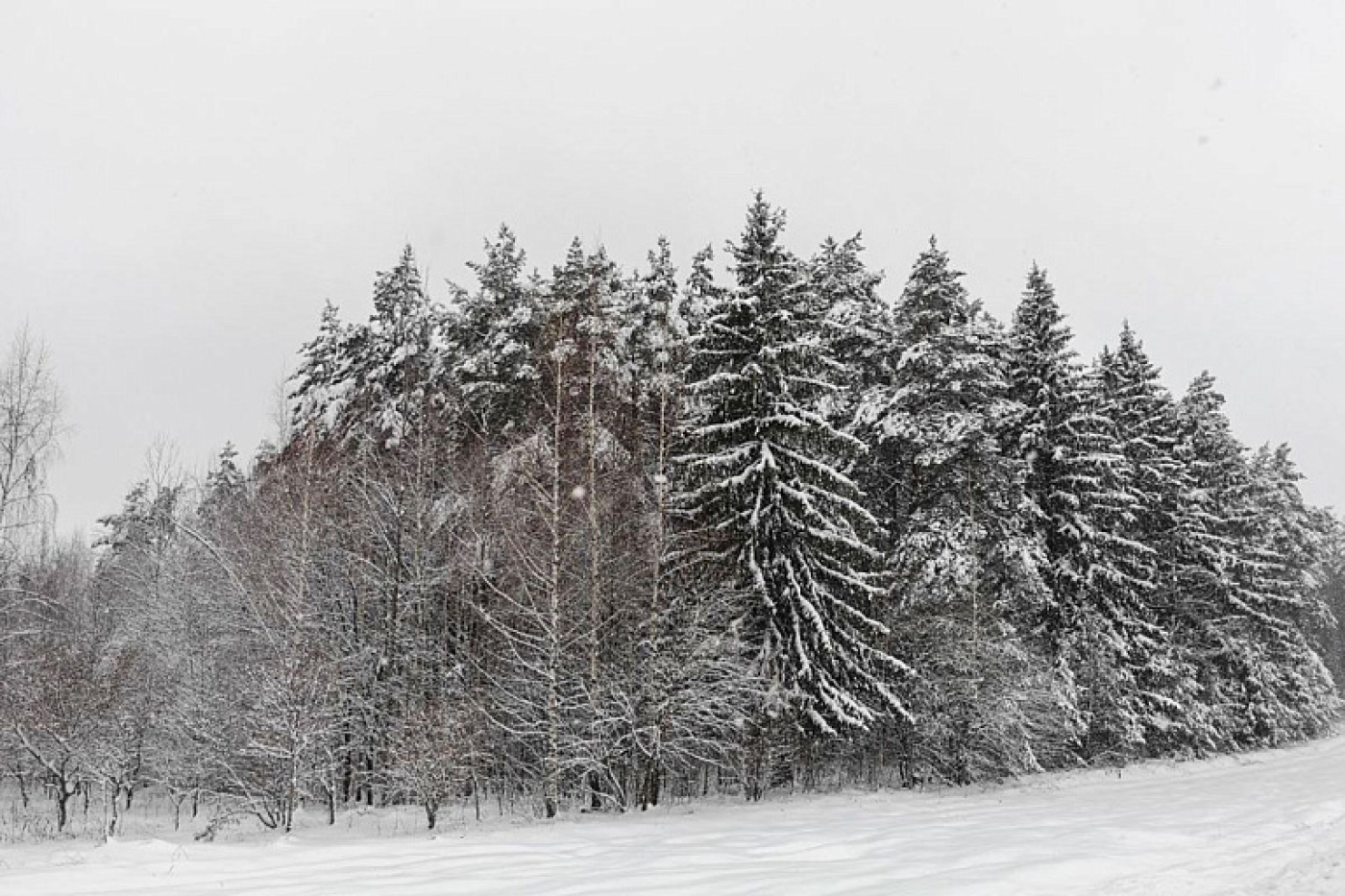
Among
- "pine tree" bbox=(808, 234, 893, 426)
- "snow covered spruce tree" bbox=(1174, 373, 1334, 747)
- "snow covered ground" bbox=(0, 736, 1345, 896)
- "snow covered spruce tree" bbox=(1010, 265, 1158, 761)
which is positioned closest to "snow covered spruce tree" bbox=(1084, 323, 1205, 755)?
"snow covered spruce tree" bbox=(1010, 265, 1158, 761)

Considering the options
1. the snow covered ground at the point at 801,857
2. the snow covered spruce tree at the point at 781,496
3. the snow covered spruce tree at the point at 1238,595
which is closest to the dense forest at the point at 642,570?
the snow covered spruce tree at the point at 781,496

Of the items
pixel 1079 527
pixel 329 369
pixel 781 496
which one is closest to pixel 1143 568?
pixel 1079 527

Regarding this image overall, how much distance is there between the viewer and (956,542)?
72.1 ft

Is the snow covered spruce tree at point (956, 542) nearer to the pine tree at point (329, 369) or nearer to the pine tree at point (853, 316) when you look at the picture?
the pine tree at point (853, 316)

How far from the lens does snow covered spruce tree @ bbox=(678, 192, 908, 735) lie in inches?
767

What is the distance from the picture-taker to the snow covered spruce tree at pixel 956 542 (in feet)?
71.3

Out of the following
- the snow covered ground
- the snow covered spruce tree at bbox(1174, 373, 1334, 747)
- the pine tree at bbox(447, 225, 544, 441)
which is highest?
the pine tree at bbox(447, 225, 544, 441)

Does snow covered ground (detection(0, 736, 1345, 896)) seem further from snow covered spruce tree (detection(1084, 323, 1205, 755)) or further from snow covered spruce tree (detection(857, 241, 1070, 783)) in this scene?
snow covered spruce tree (detection(1084, 323, 1205, 755))

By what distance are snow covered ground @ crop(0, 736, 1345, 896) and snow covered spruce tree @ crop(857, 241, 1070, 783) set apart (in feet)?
16.0

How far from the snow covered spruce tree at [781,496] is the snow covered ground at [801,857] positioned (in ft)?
12.6

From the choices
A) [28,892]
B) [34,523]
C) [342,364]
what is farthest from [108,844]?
[342,364]

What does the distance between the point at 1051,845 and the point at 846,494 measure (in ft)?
38.3

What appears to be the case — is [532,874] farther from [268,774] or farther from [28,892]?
[268,774]

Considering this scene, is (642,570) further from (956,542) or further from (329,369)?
(329,369)
